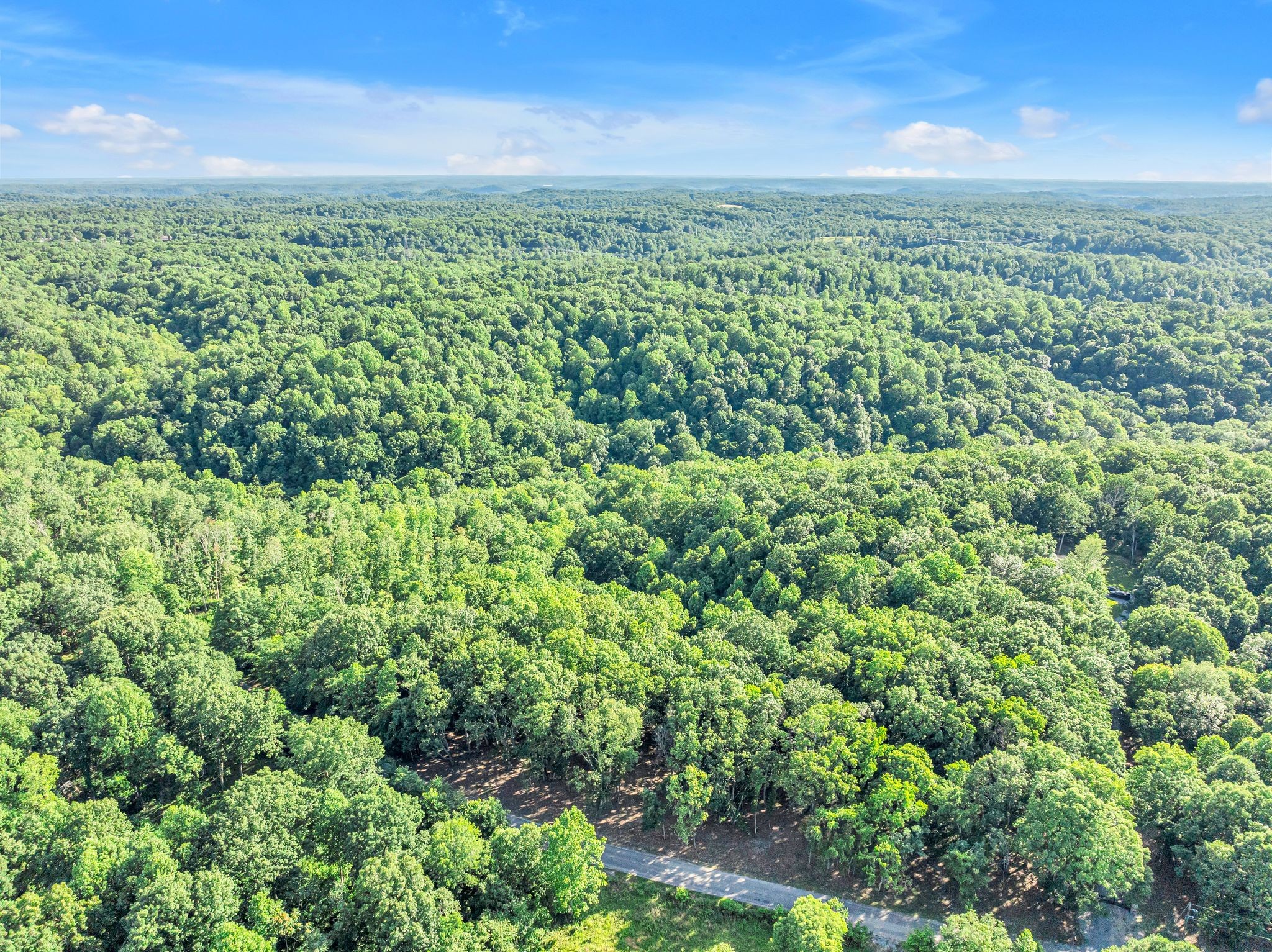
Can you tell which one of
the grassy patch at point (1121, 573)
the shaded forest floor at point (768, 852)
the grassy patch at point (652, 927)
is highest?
the grassy patch at point (1121, 573)

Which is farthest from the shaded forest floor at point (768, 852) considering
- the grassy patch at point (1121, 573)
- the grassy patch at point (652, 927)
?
the grassy patch at point (1121, 573)

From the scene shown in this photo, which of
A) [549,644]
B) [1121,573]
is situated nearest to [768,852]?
[549,644]

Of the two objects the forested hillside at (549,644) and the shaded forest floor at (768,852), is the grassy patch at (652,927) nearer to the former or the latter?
the forested hillside at (549,644)

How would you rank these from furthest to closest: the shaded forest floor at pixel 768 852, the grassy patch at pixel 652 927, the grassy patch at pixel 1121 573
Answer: the grassy patch at pixel 1121 573 → the shaded forest floor at pixel 768 852 → the grassy patch at pixel 652 927

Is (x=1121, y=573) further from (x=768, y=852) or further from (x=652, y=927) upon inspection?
(x=652, y=927)

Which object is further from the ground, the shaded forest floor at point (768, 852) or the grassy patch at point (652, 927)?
the shaded forest floor at point (768, 852)

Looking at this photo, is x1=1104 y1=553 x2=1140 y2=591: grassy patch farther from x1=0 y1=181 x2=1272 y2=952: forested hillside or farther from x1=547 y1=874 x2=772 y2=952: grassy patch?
x1=547 y1=874 x2=772 y2=952: grassy patch

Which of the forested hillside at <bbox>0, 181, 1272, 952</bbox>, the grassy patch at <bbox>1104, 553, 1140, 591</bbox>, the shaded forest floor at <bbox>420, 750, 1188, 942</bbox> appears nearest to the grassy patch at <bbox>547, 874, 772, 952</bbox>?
the forested hillside at <bbox>0, 181, 1272, 952</bbox>
